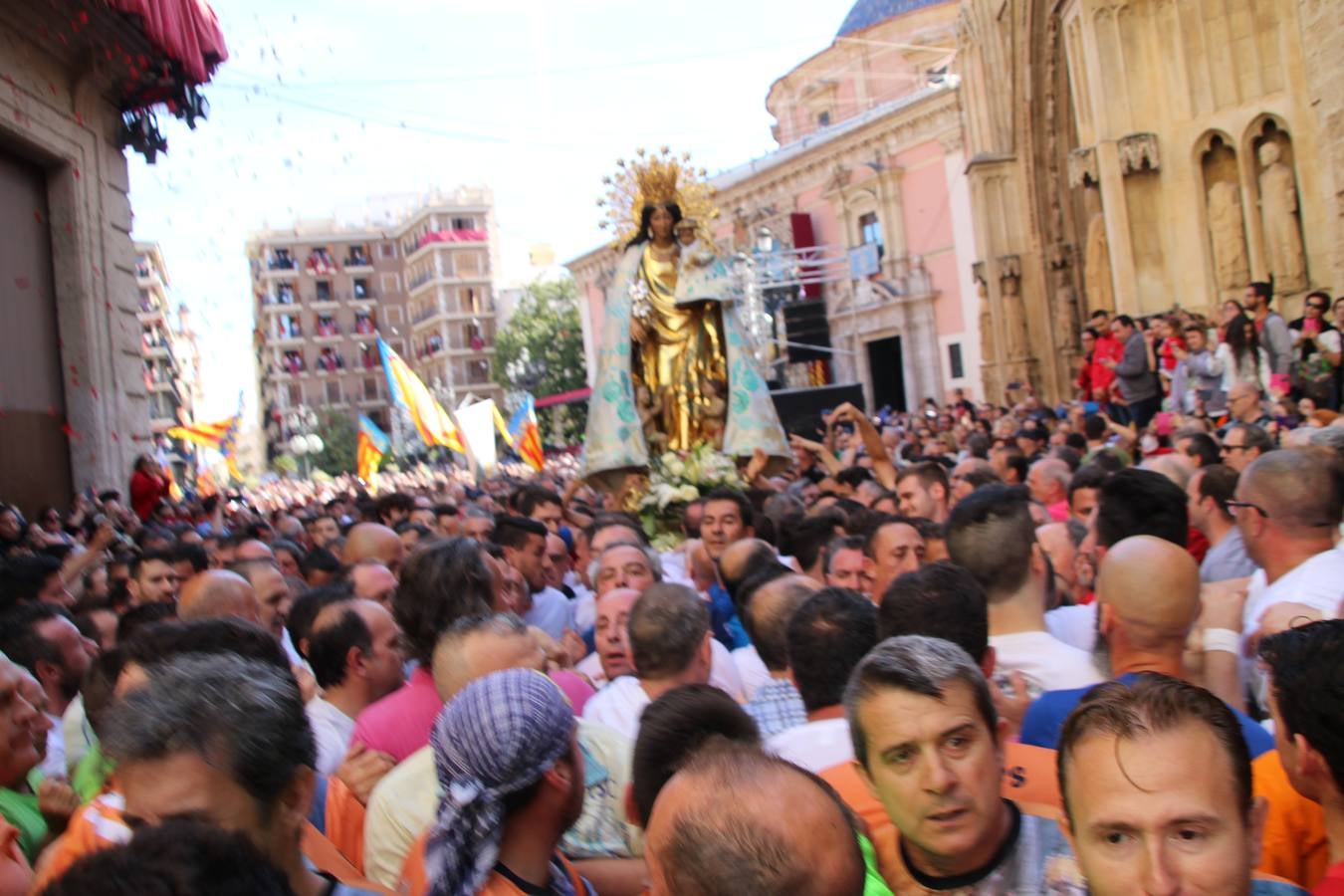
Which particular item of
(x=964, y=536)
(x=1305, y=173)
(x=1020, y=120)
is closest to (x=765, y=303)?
(x=1020, y=120)

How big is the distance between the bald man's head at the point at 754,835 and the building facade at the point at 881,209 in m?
35.4

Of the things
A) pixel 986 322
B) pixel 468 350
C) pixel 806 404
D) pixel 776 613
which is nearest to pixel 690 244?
pixel 776 613

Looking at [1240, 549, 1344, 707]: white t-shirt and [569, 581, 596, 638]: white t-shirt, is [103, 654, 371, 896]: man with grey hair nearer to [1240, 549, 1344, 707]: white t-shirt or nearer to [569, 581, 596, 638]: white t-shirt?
[1240, 549, 1344, 707]: white t-shirt

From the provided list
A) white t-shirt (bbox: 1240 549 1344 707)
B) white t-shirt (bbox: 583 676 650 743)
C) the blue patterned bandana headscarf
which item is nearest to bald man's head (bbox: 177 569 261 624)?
white t-shirt (bbox: 583 676 650 743)

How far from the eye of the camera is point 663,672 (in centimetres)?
392

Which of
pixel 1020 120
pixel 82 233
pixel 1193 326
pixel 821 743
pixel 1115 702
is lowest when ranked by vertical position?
pixel 821 743

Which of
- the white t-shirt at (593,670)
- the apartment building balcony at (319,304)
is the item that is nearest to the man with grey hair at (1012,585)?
the white t-shirt at (593,670)

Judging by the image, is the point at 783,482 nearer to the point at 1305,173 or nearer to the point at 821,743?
the point at 1305,173

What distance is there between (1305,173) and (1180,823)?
12372mm

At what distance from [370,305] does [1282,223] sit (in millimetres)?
78134

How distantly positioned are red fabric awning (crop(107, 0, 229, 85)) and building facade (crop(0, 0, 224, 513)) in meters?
0.02

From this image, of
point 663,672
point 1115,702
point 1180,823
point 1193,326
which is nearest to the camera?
point 1180,823

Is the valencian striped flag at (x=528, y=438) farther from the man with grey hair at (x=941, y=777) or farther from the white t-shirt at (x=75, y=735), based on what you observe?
the man with grey hair at (x=941, y=777)

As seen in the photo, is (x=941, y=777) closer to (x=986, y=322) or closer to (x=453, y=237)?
(x=986, y=322)
